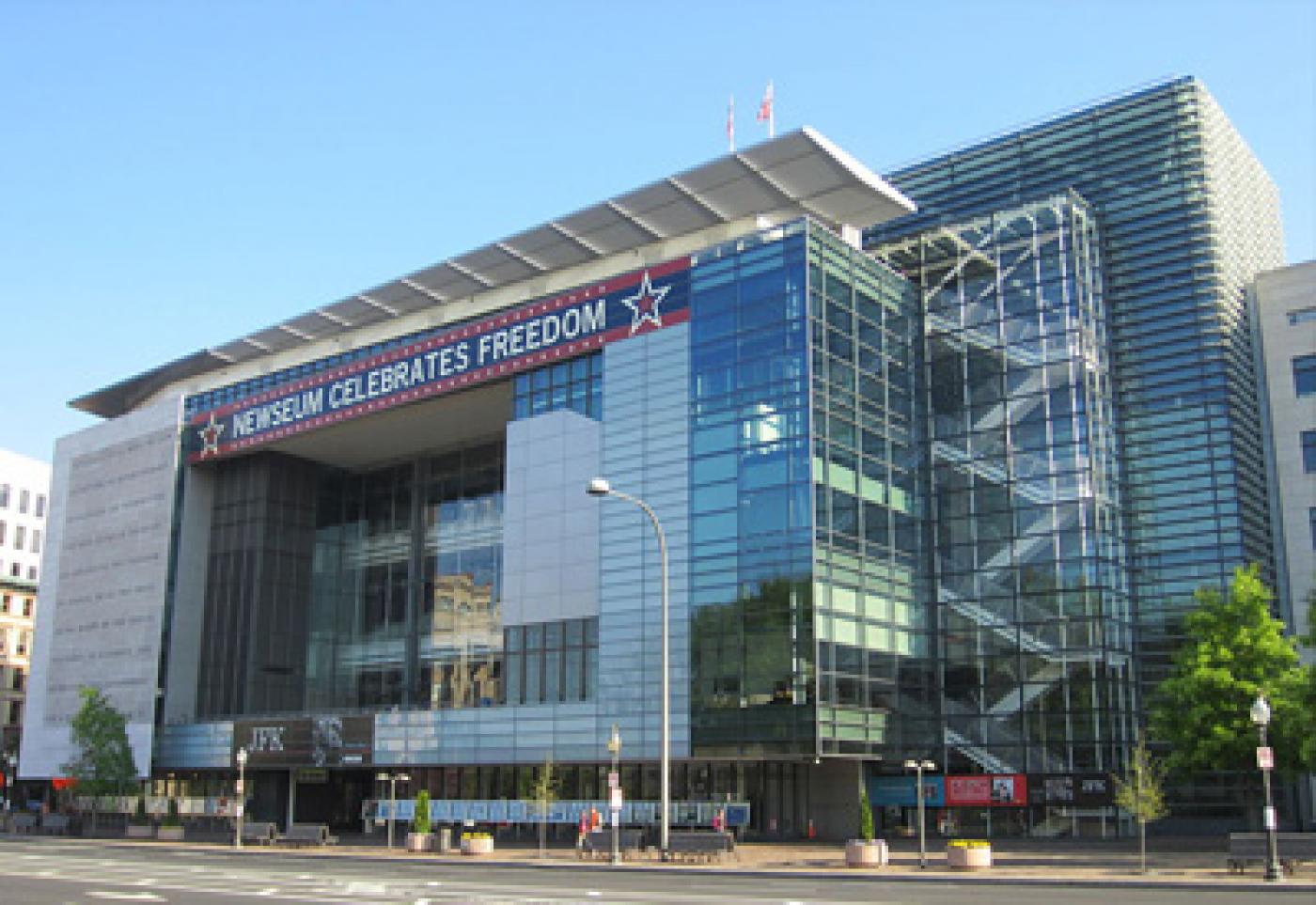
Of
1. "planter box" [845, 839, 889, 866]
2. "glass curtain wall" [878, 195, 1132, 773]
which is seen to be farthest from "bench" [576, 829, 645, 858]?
"glass curtain wall" [878, 195, 1132, 773]

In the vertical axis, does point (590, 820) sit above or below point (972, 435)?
below

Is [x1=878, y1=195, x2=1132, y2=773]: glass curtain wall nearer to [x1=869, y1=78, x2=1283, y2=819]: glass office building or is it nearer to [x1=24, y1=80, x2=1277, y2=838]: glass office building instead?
[x1=24, y1=80, x2=1277, y2=838]: glass office building

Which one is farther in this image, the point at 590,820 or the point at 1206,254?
the point at 1206,254

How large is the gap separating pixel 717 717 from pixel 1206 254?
29.9 metres

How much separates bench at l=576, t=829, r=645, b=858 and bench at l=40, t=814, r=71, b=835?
115 feet

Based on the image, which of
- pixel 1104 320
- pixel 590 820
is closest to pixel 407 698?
pixel 590 820

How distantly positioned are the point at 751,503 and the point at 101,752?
39103 millimetres

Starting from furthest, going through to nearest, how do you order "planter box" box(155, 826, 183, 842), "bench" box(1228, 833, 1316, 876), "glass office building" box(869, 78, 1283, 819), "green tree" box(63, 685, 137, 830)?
"green tree" box(63, 685, 137, 830) < "planter box" box(155, 826, 183, 842) < "glass office building" box(869, 78, 1283, 819) < "bench" box(1228, 833, 1316, 876)

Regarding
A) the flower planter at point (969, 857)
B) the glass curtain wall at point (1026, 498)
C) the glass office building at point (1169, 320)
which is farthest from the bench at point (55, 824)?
the glass office building at point (1169, 320)

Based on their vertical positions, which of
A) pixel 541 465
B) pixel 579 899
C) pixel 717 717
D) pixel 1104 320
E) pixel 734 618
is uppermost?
pixel 1104 320

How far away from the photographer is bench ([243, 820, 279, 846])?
55.8 meters

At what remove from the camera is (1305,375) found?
A: 5866 cm

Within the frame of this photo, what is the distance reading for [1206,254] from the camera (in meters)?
57.1

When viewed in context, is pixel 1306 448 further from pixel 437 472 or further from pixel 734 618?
pixel 437 472
